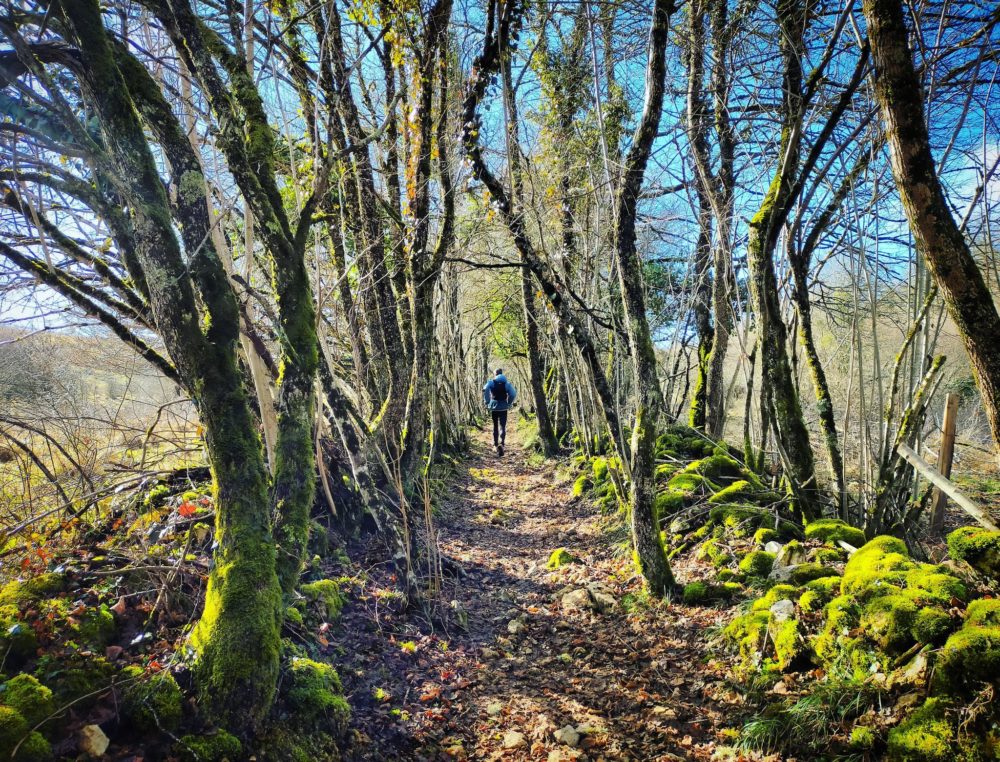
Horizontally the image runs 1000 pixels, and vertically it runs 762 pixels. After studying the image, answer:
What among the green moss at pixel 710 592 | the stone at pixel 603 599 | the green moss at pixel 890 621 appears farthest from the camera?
the stone at pixel 603 599

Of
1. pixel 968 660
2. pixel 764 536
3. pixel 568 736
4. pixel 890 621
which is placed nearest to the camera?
pixel 968 660

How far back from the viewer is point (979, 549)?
2.88m

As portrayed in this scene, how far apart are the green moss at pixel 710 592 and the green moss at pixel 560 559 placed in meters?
1.63

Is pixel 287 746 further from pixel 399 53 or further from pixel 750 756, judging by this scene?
pixel 399 53

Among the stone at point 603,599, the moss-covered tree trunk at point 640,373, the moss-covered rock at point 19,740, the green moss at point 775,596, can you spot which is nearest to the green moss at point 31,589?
the moss-covered rock at point 19,740

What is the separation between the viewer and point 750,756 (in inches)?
99.0

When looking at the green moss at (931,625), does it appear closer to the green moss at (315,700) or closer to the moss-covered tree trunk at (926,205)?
the moss-covered tree trunk at (926,205)

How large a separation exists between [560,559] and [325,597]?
2.75 metres

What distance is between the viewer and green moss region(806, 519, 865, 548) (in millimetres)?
4344

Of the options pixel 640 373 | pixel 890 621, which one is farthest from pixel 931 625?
pixel 640 373

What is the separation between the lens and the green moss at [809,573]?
3791 millimetres

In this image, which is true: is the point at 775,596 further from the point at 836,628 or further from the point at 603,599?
the point at 603,599

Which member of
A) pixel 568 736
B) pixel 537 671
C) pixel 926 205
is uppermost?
pixel 926 205

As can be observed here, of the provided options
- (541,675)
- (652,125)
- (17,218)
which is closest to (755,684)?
(541,675)
